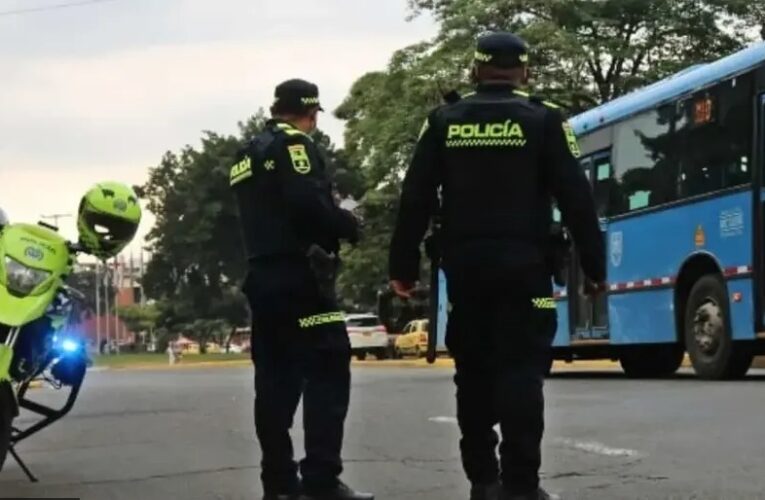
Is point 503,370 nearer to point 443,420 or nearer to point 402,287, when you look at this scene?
point 402,287

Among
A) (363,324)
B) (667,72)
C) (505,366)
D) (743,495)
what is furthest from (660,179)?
(363,324)

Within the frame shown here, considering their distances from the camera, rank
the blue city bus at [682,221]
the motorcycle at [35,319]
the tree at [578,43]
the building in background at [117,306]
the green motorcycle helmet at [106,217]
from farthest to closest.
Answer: the building in background at [117,306], the tree at [578,43], the blue city bus at [682,221], the green motorcycle helmet at [106,217], the motorcycle at [35,319]

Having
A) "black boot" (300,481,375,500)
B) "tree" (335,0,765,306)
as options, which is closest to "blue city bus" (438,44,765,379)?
"black boot" (300,481,375,500)

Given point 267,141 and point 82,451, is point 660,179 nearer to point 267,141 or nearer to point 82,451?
point 82,451

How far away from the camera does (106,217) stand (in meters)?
6.34

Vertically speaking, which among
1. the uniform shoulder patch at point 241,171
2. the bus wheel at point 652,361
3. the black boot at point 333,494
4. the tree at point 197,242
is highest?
the tree at point 197,242

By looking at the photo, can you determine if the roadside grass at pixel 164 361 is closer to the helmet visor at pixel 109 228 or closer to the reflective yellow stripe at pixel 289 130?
the helmet visor at pixel 109 228

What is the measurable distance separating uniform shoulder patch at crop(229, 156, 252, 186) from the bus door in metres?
10.1

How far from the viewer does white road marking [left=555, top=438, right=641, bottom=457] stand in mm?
7434

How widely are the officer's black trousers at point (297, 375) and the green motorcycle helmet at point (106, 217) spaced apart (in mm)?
1011

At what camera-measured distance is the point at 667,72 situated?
3172 centimetres

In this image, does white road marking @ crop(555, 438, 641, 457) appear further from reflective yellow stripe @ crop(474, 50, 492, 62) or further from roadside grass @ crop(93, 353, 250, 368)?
roadside grass @ crop(93, 353, 250, 368)

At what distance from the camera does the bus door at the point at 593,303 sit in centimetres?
1569

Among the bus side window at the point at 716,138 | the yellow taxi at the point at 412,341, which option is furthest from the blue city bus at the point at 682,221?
the yellow taxi at the point at 412,341
